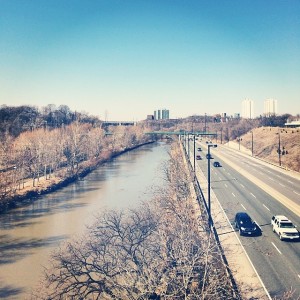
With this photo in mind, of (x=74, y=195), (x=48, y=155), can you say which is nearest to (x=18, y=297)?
(x=74, y=195)

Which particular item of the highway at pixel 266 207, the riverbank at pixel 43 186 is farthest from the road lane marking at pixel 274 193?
the riverbank at pixel 43 186

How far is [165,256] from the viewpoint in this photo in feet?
38.9

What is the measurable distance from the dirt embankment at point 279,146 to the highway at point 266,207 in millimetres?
3794

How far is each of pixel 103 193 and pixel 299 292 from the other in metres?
25.7

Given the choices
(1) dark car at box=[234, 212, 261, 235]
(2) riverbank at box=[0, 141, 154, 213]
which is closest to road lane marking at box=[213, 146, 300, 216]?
(1) dark car at box=[234, 212, 261, 235]

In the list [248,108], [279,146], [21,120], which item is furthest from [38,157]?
[248,108]

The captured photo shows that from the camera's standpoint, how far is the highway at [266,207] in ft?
43.2

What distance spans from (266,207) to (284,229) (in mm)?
6533

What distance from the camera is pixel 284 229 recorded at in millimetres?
17203

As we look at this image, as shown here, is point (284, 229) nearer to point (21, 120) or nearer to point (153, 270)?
point (153, 270)

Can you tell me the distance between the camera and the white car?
55.0 feet

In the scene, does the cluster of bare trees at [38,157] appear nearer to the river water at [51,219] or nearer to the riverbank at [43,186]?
the riverbank at [43,186]

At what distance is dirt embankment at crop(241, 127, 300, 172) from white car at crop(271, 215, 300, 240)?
88.6ft

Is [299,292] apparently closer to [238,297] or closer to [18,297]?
[238,297]
